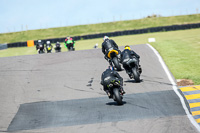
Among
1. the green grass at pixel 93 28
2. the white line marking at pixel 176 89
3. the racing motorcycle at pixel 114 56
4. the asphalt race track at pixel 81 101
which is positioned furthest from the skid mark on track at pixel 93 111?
the green grass at pixel 93 28

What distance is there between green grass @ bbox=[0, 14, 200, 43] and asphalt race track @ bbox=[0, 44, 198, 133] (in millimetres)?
39827

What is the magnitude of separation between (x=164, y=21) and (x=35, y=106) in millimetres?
51406

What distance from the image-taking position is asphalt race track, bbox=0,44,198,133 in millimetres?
9570

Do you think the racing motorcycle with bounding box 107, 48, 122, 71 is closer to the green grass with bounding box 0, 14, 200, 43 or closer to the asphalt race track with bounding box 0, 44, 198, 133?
the asphalt race track with bounding box 0, 44, 198, 133

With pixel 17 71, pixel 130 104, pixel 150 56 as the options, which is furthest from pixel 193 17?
pixel 130 104

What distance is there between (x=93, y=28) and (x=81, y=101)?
50234 mm

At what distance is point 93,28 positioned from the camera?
62500 millimetres

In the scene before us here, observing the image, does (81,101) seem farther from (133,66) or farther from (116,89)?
(133,66)

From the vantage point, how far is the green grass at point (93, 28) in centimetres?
6056

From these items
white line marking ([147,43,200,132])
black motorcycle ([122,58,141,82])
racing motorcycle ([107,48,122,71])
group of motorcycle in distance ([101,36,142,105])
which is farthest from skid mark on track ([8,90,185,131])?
racing motorcycle ([107,48,122,71])

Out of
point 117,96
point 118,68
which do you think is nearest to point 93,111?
point 117,96

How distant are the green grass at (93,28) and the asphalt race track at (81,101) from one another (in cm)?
3983

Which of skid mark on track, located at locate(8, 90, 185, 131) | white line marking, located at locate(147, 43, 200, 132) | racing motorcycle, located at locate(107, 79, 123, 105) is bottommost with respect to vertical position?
skid mark on track, located at locate(8, 90, 185, 131)

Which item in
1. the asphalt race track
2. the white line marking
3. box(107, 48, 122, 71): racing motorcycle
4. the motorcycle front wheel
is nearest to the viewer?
the white line marking
